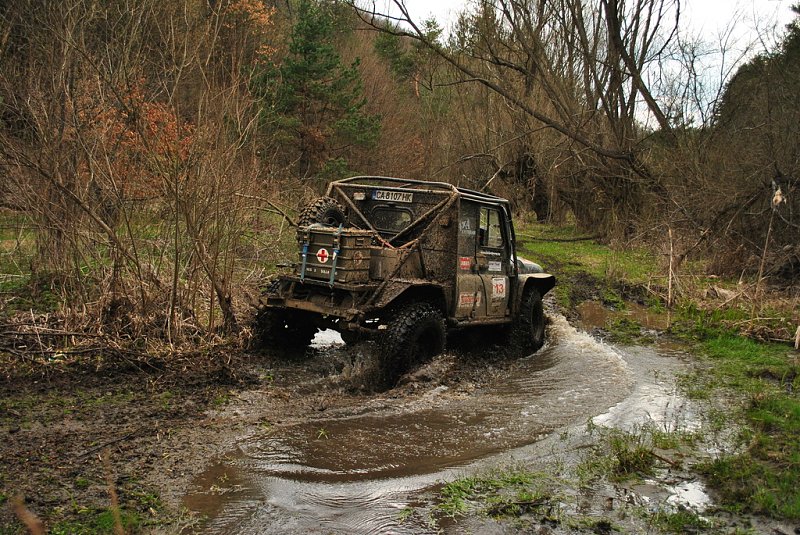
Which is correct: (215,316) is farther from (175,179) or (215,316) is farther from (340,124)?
(340,124)

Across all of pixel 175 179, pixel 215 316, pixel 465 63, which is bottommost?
pixel 215 316

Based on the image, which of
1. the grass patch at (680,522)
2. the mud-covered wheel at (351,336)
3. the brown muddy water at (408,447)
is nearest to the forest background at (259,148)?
the mud-covered wheel at (351,336)

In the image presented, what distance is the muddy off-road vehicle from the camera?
709 centimetres

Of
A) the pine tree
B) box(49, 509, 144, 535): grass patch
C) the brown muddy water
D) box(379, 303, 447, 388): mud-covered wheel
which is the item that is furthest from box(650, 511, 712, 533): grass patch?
the pine tree

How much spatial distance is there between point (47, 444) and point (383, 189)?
492cm

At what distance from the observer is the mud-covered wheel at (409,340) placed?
23.2 feet

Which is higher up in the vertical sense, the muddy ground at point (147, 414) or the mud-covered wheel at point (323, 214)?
the mud-covered wheel at point (323, 214)

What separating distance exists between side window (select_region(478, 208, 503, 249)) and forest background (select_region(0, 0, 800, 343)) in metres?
2.69

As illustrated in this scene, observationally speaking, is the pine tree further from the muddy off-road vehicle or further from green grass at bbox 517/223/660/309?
the muddy off-road vehicle

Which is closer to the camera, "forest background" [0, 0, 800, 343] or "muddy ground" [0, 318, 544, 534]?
"muddy ground" [0, 318, 544, 534]

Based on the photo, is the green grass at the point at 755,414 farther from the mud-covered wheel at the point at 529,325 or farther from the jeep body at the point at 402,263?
the jeep body at the point at 402,263

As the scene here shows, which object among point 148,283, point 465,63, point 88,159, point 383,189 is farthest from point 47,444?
point 465,63

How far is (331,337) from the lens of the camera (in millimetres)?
9188

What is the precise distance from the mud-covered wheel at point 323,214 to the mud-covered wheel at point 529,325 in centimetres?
282
